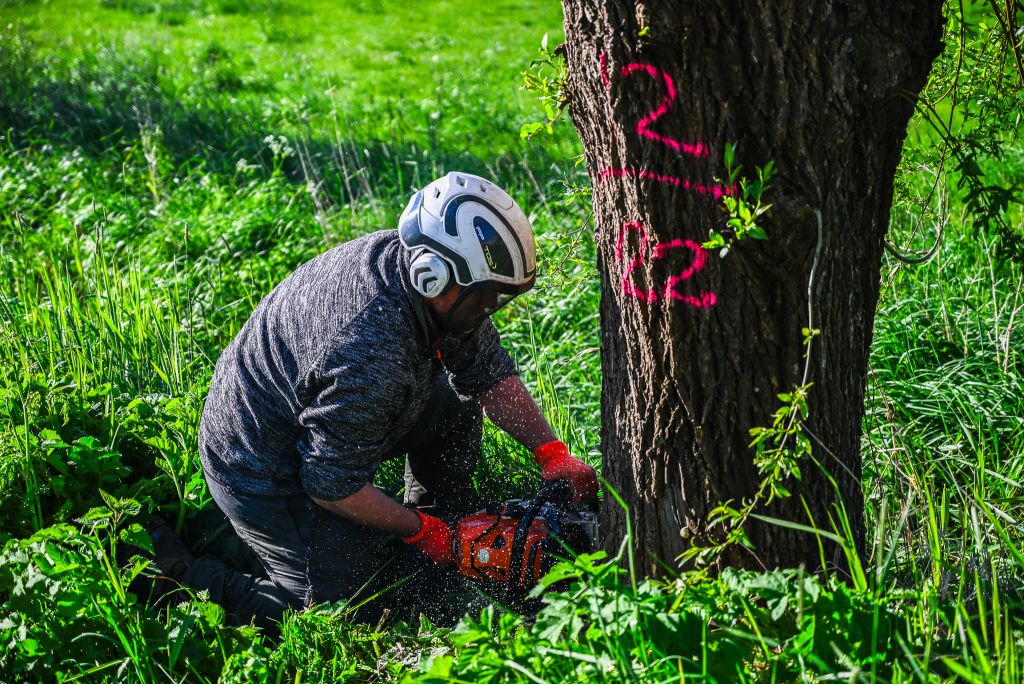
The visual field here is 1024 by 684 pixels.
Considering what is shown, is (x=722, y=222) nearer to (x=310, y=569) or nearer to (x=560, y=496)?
(x=560, y=496)

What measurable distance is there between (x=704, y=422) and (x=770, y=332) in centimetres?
28

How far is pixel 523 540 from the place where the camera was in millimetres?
3166

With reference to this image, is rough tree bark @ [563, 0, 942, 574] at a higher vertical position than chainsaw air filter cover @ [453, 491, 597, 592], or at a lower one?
higher

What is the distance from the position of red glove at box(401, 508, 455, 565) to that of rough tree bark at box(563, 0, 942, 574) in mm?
960

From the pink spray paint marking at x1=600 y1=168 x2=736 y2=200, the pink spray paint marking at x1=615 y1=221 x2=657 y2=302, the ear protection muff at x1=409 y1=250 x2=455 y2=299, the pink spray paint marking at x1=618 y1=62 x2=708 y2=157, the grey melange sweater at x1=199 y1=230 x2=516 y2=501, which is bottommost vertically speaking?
the grey melange sweater at x1=199 y1=230 x2=516 y2=501

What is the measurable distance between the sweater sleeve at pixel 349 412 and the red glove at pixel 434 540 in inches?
12.4

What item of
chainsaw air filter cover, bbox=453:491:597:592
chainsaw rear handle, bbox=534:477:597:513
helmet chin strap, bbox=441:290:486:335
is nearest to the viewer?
helmet chin strap, bbox=441:290:486:335

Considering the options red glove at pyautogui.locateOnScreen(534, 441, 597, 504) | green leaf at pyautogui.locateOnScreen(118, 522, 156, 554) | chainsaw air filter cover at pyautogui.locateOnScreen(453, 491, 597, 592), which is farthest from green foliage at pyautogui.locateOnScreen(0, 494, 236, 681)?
red glove at pyautogui.locateOnScreen(534, 441, 597, 504)

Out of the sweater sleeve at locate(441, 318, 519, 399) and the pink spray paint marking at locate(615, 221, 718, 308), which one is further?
the sweater sleeve at locate(441, 318, 519, 399)

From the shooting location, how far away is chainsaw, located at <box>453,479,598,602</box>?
318cm

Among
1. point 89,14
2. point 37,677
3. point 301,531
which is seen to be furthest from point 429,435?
point 89,14

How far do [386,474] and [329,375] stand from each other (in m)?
1.25

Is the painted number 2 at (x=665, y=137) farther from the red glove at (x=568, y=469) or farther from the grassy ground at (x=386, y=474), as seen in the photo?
the red glove at (x=568, y=469)

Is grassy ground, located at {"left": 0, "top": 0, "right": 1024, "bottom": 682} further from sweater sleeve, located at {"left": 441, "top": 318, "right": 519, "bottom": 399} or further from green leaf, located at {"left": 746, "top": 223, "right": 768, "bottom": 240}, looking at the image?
green leaf, located at {"left": 746, "top": 223, "right": 768, "bottom": 240}
